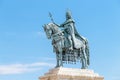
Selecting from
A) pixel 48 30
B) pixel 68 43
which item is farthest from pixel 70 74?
pixel 48 30

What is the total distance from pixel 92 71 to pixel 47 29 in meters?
5.08

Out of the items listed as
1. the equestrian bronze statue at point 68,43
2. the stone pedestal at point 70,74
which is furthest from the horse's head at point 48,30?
the stone pedestal at point 70,74

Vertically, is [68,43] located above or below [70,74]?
above

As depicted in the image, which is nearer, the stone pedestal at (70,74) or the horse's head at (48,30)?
the stone pedestal at (70,74)

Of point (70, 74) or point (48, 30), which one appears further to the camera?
point (48, 30)

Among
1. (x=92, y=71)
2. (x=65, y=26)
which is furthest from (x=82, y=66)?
(x=65, y=26)

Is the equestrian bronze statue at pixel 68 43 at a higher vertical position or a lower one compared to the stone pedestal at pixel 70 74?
higher

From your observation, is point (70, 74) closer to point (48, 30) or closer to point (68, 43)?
point (68, 43)

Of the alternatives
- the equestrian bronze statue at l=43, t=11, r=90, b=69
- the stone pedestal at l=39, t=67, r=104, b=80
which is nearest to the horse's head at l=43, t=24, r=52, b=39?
the equestrian bronze statue at l=43, t=11, r=90, b=69

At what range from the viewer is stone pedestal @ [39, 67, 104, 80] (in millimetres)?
35281

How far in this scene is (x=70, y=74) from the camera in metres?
35.7

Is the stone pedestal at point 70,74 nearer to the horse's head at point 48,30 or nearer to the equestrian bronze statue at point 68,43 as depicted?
the equestrian bronze statue at point 68,43

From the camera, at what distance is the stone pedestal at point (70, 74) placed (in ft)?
116

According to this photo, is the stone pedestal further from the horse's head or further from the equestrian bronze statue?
the horse's head
